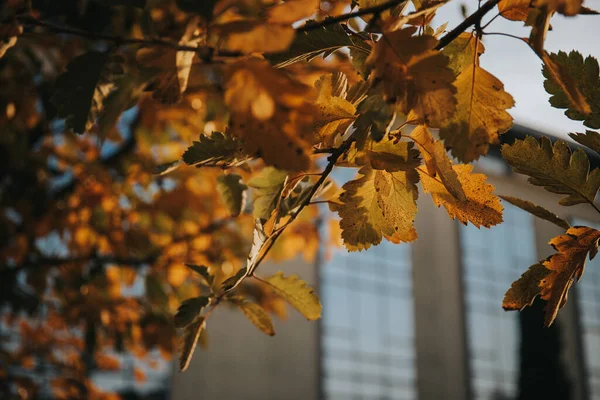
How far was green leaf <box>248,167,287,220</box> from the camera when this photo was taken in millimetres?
353

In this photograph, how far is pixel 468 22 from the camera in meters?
0.31

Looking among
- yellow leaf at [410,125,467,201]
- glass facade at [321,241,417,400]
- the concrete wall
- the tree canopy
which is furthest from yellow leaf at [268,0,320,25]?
glass facade at [321,241,417,400]

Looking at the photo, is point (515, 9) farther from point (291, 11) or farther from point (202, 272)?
point (202, 272)

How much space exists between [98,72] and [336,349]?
1020cm

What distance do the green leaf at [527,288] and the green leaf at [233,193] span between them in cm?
21

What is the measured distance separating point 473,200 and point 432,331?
37.1 ft

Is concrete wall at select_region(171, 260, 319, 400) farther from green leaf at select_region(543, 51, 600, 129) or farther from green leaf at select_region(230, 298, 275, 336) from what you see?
green leaf at select_region(543, 51, 600, 129)

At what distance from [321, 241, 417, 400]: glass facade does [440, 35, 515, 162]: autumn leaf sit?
9647 millimetres

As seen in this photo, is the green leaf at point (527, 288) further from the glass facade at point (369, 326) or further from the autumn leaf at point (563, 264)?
the glass facade at point (369, 326)

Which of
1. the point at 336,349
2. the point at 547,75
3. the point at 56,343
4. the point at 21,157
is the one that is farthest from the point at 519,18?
the point at 336,349

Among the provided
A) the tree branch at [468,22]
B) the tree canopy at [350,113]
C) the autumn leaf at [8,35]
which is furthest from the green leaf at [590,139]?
the autumn leaf at [8,35]

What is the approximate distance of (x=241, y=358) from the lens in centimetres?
891

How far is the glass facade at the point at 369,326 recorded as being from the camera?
33.1 feet

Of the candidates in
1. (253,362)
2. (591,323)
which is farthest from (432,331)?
(253,362)
